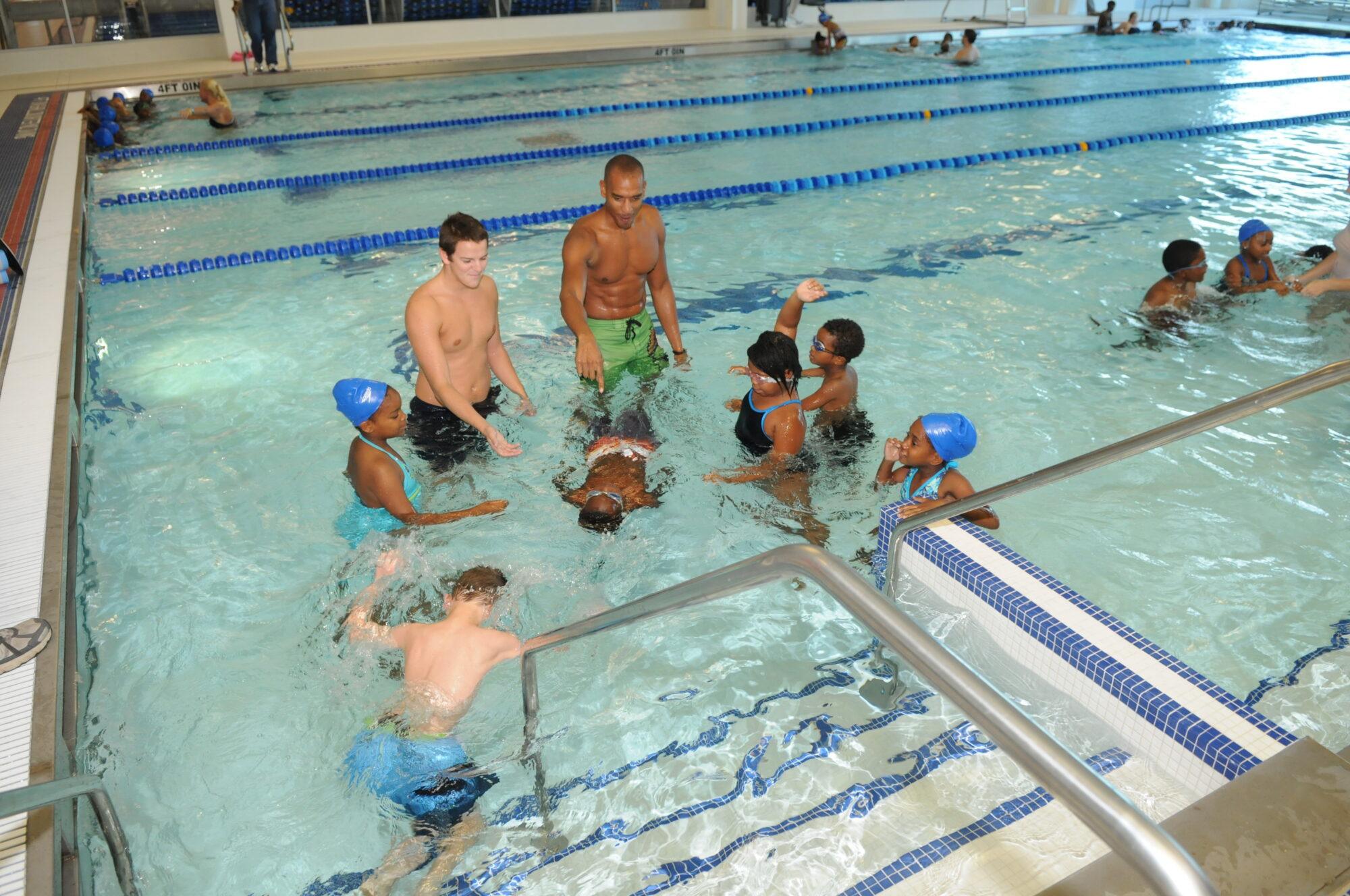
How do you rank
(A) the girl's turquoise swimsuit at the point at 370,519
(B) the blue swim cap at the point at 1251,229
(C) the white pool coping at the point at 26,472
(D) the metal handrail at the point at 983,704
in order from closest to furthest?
(D) the metal handrail at the point at 983,704 → (C) the white pool coping at the point at 26,472 → (A) the girl's turquoise swimsuit at the point at 370,519 → (B) the blue swim cap at the point at 1251,229

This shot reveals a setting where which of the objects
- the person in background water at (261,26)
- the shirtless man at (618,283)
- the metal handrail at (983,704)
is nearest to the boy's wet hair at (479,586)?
the metal handrail at (983,704)

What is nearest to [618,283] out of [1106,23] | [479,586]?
[479,586]

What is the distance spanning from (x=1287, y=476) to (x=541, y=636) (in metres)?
3.52

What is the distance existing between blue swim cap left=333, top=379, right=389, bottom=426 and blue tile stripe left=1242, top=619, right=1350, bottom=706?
282 cm

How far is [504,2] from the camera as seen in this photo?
1656cm

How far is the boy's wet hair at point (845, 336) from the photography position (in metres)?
3.70

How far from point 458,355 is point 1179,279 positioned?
4.04 metres

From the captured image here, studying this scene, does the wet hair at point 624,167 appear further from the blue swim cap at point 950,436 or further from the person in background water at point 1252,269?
the person in background water at point 1252,269

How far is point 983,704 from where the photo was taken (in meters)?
1.28

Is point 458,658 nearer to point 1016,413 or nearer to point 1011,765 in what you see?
point 1011,765

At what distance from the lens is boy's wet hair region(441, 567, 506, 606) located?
2.70 meters

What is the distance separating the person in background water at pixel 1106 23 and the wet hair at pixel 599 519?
736 inches

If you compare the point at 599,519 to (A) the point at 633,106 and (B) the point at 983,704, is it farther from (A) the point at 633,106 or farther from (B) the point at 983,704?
(A) the point at 633,106

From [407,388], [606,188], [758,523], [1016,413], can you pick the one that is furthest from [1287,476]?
[407,388]
